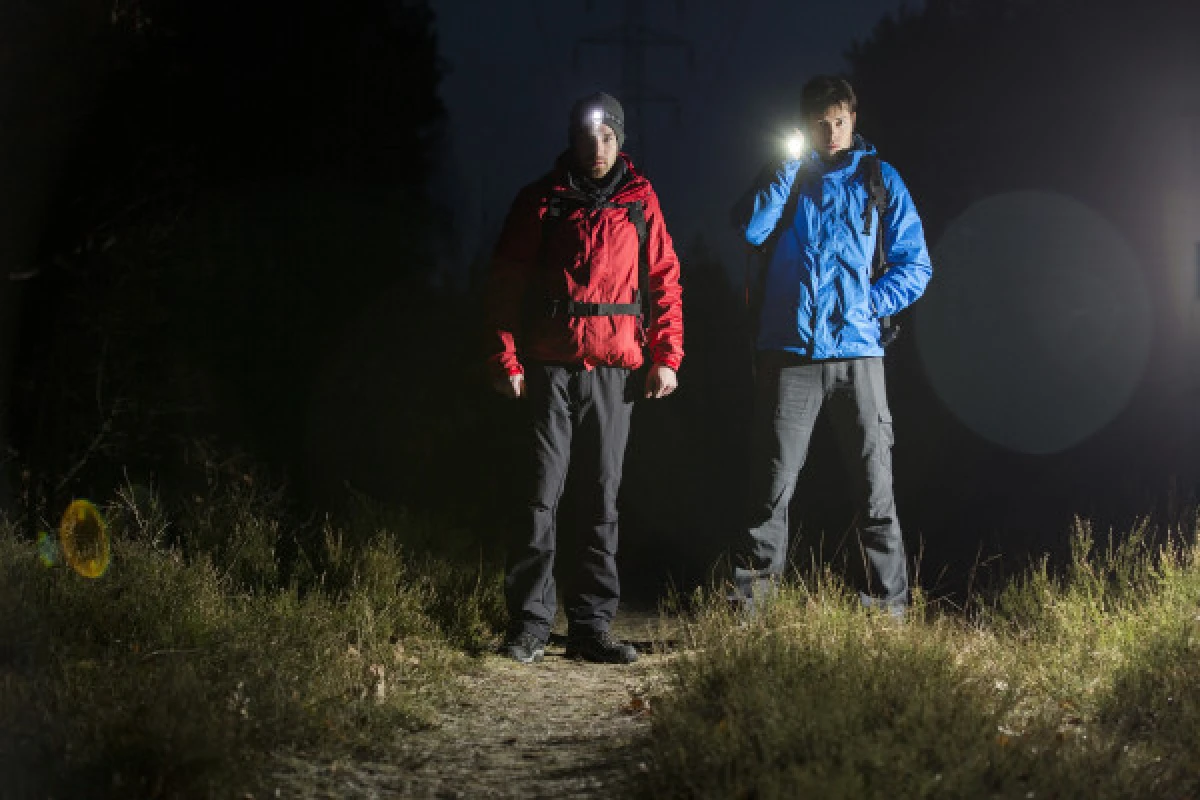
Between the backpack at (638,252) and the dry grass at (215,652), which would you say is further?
Answer: the backpack at (638,252)

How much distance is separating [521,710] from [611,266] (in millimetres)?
2077

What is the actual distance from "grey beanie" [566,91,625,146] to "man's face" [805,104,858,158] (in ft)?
3.14

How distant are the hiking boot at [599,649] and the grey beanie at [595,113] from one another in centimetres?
237

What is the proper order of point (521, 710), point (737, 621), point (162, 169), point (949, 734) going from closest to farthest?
point (949, 734), point (521, 710), point (737, 621), point (162, 169)

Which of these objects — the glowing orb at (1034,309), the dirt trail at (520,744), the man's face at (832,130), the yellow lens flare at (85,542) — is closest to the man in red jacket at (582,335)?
the dirt trail at (520,744)

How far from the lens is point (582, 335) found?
242 inches

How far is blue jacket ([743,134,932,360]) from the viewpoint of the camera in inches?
249

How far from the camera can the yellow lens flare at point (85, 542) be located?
607 centimetres

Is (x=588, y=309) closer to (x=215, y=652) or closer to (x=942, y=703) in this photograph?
(x=215, y=652)

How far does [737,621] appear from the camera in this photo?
18.7ft

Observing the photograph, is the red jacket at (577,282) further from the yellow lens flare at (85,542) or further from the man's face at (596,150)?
the yellow lens flare at (85,542)

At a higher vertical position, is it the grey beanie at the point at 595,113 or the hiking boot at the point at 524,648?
the grey beanie at the point at 595,113

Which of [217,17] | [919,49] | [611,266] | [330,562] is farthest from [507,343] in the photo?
[919,49]

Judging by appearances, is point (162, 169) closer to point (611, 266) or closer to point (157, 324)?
point (157, 324)
